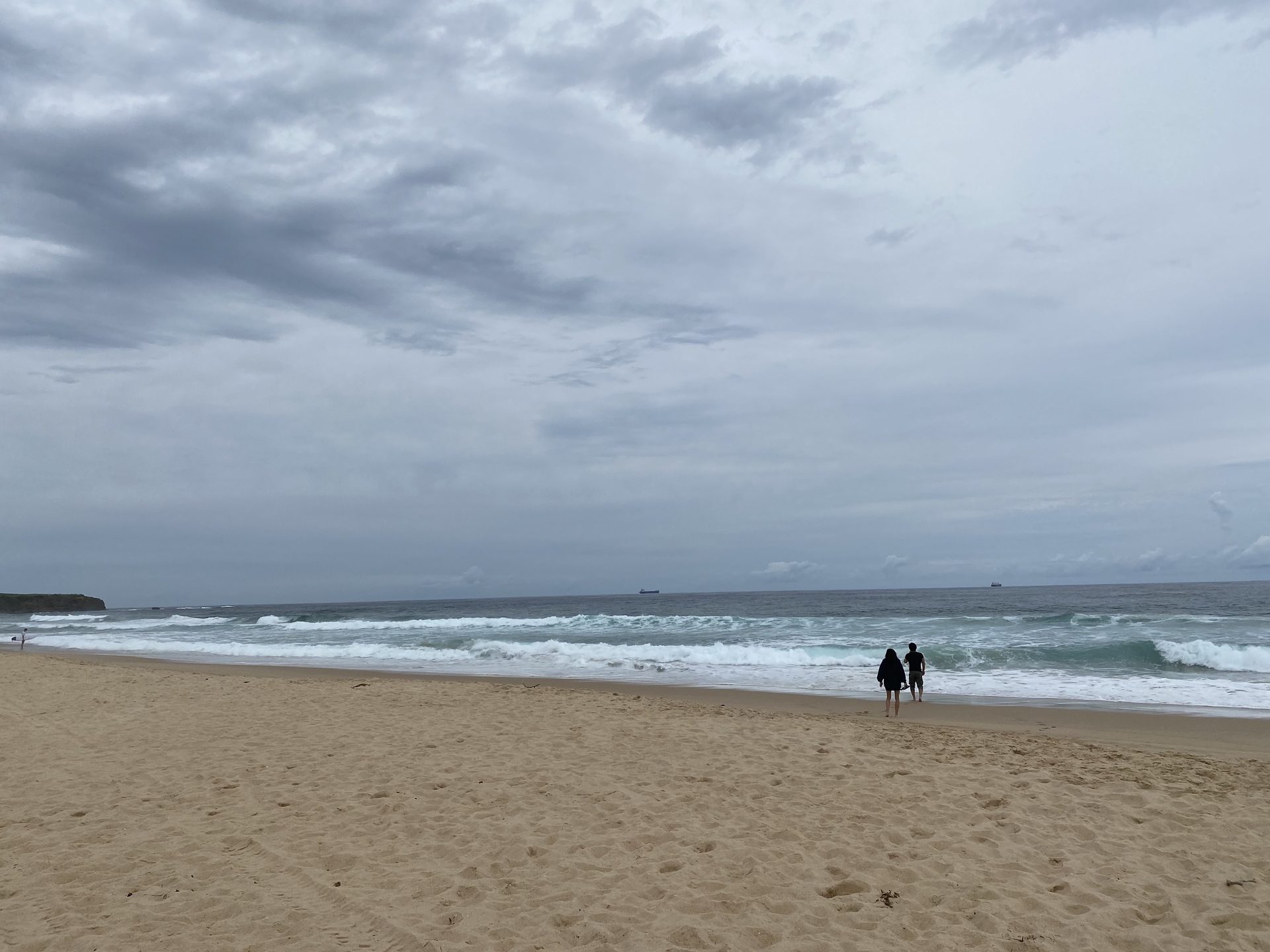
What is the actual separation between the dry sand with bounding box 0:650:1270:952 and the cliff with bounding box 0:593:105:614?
111 m

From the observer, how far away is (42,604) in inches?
3947

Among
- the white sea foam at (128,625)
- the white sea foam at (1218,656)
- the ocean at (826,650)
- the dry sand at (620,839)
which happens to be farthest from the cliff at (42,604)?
the white sea foam at (1218,656)

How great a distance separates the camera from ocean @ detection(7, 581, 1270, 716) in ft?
54.4

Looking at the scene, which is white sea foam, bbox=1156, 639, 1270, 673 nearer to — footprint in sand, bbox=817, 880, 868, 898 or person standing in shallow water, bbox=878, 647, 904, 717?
person standing in shallow water, bbox=878, 647, 904, 717

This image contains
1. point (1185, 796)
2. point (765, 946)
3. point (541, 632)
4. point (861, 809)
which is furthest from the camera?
point (541, 632)

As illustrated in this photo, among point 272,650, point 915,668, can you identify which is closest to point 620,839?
point 915,668

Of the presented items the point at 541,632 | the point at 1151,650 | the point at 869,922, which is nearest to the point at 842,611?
the point at 541,632

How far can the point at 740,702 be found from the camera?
1417 centimetres

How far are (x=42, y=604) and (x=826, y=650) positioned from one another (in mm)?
113024

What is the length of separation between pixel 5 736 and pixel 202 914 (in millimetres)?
7332

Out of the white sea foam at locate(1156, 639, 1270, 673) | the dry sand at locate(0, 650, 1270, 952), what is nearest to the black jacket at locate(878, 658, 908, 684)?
the dry sand at locate(0, 650, 1270, 952)

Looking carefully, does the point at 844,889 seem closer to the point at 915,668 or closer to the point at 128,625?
the point at 915,668

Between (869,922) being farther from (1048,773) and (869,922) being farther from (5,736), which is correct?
(5,736)

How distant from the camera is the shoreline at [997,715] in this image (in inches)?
406
